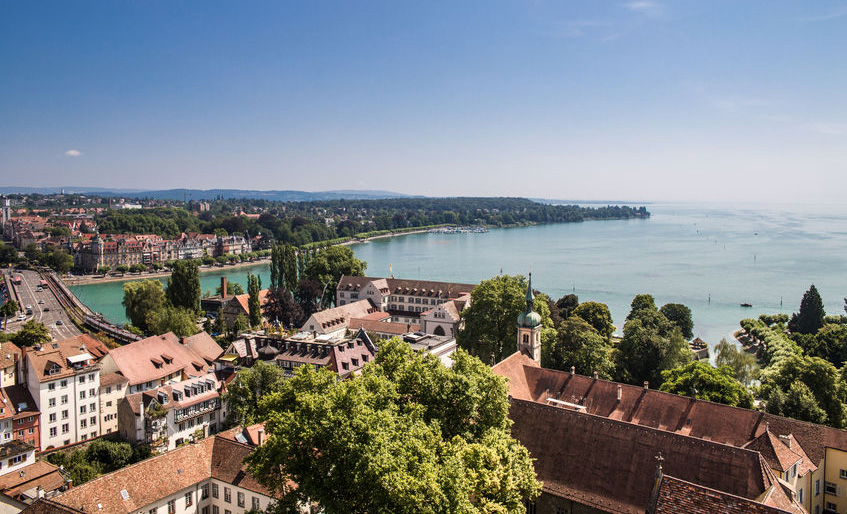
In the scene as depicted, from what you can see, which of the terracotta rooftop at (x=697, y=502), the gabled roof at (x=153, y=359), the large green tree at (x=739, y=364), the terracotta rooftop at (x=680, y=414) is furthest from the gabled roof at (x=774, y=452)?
the gabled roof at (x=153, y=359)

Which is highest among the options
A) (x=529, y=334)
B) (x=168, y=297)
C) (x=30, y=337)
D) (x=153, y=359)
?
(x=529, y=334)

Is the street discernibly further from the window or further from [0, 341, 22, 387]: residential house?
the window

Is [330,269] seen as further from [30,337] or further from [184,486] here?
[184,486]

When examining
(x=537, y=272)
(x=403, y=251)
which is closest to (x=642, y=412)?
(x=537, y=272)

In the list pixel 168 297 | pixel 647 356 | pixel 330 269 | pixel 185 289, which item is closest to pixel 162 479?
pixel 647 356

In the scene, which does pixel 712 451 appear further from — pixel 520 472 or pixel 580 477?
pixel 520 472

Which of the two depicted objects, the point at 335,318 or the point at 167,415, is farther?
the point at 335,318

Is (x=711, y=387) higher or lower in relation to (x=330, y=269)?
lower

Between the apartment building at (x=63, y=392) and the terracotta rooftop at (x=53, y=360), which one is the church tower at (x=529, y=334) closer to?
the apartment building at (x=63, y=392)
